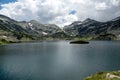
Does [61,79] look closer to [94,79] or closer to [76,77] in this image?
[76,77]

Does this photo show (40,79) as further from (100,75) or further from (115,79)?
(115,79)

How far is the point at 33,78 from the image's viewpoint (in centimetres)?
7619

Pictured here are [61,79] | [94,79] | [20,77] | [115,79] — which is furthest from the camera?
[20,77]

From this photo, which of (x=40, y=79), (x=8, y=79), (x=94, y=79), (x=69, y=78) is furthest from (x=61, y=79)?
(x=8, y=79)

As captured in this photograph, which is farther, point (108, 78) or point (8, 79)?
point (8, 79)

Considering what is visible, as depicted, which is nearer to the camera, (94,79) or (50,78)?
(94,79)

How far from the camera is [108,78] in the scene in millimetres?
55844

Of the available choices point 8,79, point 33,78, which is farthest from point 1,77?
point 33,78

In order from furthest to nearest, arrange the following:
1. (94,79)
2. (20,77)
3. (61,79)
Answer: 1. (20,77)
2. (61,79)
3. (94,79)

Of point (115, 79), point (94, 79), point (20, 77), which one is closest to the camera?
point (115, 79)

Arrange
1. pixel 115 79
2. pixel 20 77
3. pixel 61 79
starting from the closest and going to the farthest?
pixel 115 79 → pixel 61 79 → pixel 20 77

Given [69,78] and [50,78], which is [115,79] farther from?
[50,78]

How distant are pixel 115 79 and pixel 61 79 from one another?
24606 mm

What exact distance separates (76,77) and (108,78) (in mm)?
20876
